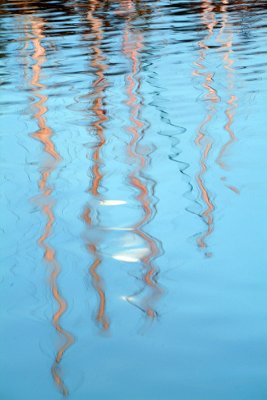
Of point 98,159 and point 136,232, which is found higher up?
point 136,232

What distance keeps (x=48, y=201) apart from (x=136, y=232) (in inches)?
28.2

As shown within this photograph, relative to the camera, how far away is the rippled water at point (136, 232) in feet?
9.62

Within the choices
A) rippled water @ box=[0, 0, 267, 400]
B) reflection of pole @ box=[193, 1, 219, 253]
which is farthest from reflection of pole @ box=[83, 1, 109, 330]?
reflection of pole @ box=[193, 1, 219, 253]

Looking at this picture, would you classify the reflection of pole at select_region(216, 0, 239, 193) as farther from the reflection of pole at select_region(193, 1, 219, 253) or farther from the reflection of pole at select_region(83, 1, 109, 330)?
the reflection of pole at select_region(83, 1, 109, 330)

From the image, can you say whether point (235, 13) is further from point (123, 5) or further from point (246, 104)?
point (246, 104)

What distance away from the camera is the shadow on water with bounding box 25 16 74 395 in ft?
10.2

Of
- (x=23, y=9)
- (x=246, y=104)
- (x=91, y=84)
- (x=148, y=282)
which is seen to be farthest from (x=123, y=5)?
(x=148, y=282)

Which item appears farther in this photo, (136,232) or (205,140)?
(205,140)

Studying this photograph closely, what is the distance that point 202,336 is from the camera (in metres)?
3.12

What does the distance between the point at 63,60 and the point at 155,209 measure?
537 cm

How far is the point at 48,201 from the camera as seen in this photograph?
4699 mm

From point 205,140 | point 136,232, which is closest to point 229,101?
point 205,140

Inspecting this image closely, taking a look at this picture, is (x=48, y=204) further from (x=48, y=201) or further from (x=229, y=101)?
(x=229, y=101)

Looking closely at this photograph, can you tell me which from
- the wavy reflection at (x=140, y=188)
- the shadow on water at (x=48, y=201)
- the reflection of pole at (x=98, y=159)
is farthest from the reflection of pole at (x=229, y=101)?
the shadow on water at (x=48, y=201)
